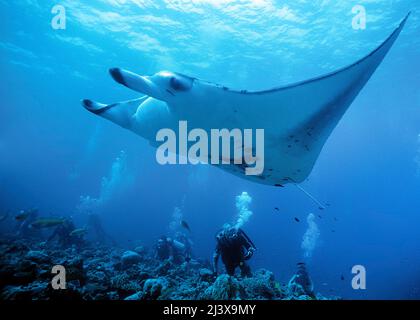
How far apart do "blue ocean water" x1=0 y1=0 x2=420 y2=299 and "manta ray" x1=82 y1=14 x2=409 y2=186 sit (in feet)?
28.7

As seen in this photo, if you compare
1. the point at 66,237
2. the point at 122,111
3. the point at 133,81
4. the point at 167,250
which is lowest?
the point at 167,250

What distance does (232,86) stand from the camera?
23062 mm

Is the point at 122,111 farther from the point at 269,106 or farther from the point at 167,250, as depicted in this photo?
the point at 167,250

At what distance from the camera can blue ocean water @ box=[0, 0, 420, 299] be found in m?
15.4

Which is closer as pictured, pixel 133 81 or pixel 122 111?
pixel 133 81

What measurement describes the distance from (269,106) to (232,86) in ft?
69.5

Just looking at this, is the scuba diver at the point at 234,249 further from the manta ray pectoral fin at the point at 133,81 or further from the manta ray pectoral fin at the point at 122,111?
the manta ray pectoral fin at the point at 133,81

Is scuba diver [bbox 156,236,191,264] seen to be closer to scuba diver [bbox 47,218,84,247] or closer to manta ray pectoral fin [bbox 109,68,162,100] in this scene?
scuba diver [bbox 47,218,84,247]

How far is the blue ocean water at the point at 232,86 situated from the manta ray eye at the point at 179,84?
31.0 ft

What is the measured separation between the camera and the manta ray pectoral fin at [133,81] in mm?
2559

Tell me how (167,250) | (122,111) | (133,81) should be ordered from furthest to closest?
(167,250) < (122,111) < (133,81)

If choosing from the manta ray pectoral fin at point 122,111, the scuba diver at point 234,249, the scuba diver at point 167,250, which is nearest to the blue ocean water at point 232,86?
the scuba diver at point 167,250

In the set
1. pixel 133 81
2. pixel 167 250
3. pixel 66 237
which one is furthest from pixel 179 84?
pixel 66 237
